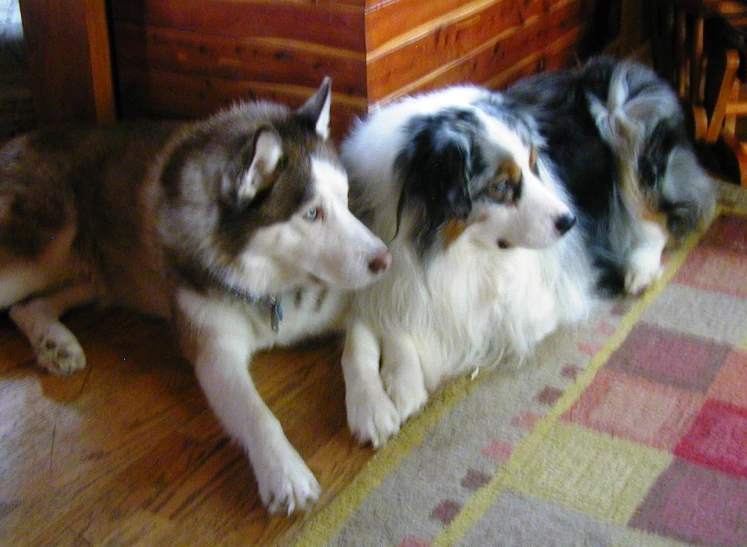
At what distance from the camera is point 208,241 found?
70.0 inches

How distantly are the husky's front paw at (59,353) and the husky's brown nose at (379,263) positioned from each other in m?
0.92

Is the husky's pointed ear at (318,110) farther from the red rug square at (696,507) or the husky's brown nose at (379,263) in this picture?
the red rug square at (696,507)

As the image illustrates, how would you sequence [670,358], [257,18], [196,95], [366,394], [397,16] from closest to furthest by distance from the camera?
[366,394]
[670,358]
[397,16]
[257,18]
[196,95]

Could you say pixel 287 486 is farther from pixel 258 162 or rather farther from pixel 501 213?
pixel 501 213

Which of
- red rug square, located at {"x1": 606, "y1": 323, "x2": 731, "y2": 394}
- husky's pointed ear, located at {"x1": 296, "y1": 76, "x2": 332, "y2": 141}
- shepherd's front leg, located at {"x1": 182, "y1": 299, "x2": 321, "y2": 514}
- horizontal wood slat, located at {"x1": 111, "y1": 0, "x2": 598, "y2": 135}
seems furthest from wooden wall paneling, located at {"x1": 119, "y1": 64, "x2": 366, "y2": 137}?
red rug square, located at {"x1": 606, "y1": 323, "x2": 731, "y2": 394}

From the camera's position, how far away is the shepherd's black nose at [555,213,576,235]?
71.7 inches

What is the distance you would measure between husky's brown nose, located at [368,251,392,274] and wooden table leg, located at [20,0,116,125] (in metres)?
1.46

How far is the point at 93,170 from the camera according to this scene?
2.25 metres

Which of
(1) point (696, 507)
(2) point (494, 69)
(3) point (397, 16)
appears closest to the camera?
(1) point (696, 507)

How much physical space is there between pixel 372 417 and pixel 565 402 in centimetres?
50

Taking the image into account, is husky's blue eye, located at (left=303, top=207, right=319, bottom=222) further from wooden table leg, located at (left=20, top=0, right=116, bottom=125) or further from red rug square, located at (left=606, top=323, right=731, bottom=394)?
wooden table leg, located at (left=20, top=0, right=116, bottom=125)

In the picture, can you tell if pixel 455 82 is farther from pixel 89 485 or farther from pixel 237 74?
pixel 89 485

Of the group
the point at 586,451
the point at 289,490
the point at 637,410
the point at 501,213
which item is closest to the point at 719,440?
the point at 637,410

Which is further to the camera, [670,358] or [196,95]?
[196,95]
